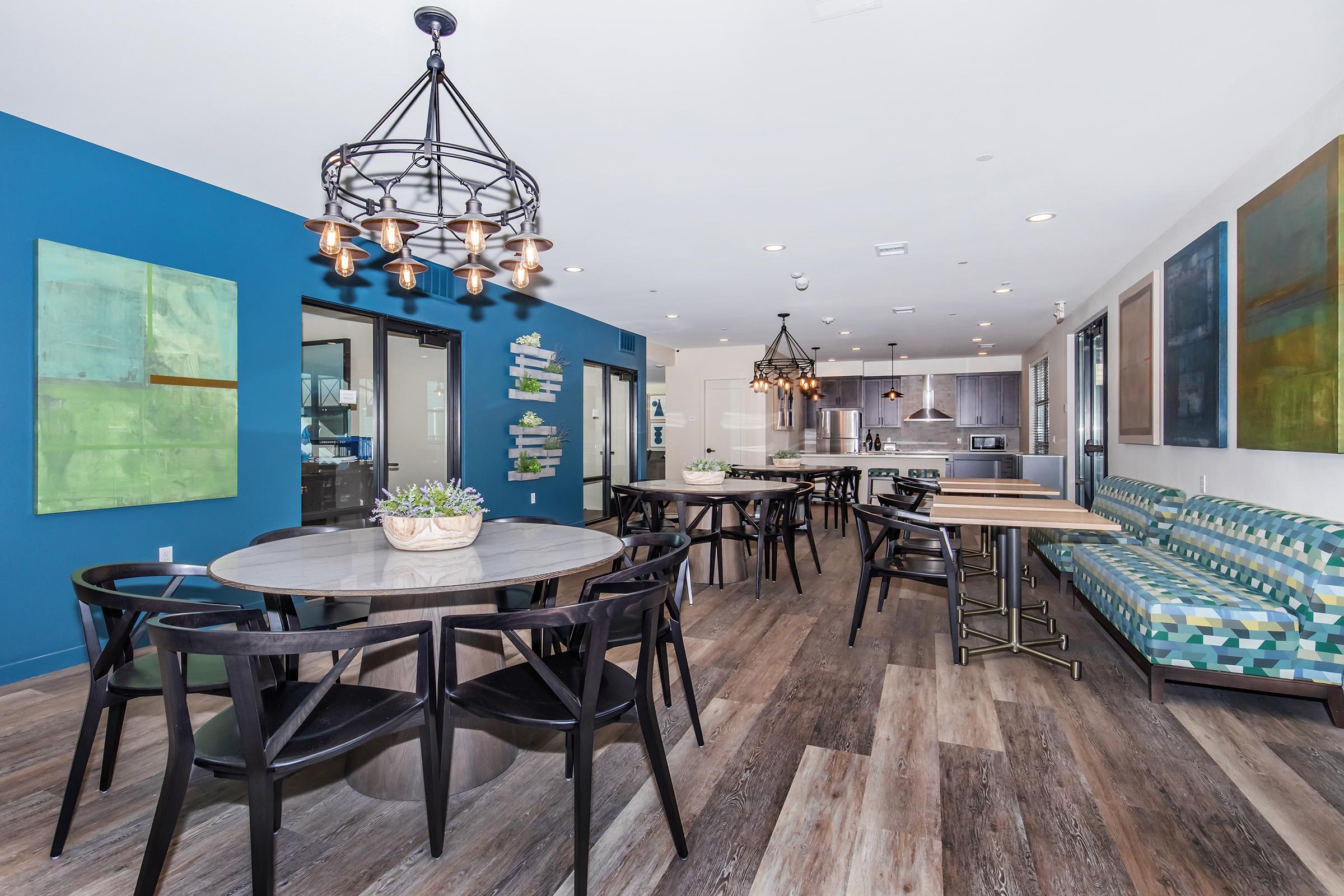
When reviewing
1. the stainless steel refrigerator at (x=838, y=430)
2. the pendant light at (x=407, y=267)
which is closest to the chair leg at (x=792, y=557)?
the pendant light at (x=407, y=267)

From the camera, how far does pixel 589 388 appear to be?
8070mm

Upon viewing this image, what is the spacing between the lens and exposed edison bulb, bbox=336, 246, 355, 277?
2426 millimetres

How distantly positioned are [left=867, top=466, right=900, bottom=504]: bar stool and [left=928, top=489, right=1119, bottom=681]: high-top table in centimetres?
667

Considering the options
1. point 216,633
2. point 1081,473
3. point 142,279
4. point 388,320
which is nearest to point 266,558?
point 216,633

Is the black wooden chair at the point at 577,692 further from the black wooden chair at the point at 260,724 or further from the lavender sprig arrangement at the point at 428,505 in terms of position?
the lavender sprig arrangement at the point at 428,505

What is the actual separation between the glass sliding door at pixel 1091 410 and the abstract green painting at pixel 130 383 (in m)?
7.01

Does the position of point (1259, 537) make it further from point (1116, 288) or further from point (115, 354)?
point (115, 354)

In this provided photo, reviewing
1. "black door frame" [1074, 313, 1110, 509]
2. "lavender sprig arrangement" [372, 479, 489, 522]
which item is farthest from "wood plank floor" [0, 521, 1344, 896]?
"black door frame" [1074, 313, 1110, 509]

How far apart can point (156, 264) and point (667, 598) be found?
10.8ft

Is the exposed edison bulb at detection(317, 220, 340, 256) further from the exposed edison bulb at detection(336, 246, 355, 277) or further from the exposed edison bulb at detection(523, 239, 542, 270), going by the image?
the exposed edison bulb at detection(523, 239, 542, 270)

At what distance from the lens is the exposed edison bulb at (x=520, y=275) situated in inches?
99.6

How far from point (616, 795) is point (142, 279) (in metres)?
3.47

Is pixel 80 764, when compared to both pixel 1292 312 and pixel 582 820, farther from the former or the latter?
pixel 1292 312

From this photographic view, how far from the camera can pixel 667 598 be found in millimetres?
2428
